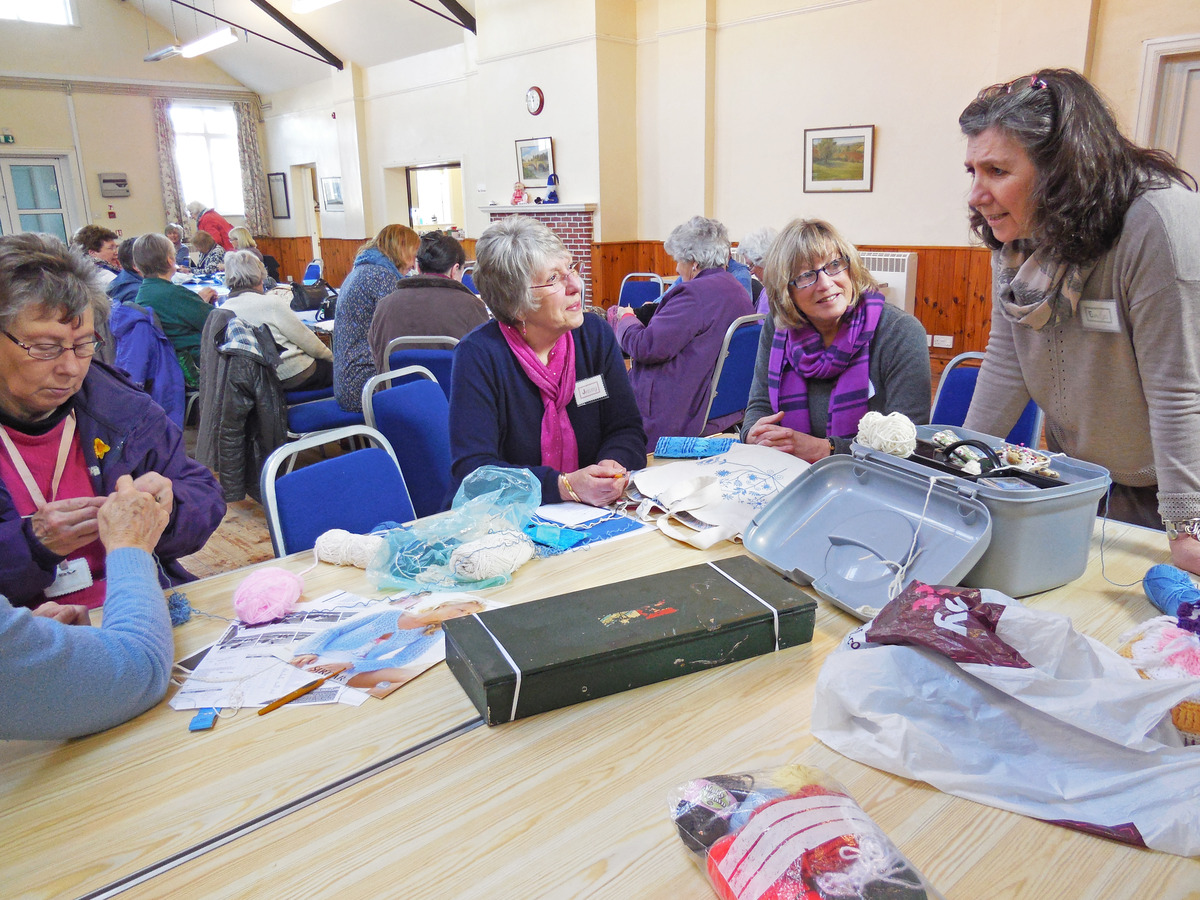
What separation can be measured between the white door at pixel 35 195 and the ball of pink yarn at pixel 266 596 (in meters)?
12.8

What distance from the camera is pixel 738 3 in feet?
22.7

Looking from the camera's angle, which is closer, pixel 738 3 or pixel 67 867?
pixel 67 867

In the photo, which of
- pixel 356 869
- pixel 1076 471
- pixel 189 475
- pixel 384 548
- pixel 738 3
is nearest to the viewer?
pixel 356 869

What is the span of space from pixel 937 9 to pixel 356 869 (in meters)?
6.67

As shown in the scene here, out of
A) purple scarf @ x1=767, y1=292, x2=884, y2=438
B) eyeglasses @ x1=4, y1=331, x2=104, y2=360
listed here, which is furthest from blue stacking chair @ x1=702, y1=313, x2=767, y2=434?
eyeglasses @ x1=4, y1=331, x2=104, y2=360

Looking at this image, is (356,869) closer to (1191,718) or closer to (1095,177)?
(1191,718)

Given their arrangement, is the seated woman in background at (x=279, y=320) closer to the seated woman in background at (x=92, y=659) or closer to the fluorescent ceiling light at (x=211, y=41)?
the seated woman in background at (x=92, y=659)

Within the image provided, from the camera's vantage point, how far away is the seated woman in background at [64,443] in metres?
1.43

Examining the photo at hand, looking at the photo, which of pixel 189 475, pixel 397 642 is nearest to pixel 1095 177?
pixel 397 642

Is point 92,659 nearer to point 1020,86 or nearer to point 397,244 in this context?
point 1020,86

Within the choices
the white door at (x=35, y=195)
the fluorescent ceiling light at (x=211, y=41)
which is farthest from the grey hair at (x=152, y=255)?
the white door at (x=35, y=195)

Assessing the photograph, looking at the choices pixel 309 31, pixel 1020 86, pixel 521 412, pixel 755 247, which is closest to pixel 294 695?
pixel 521 412

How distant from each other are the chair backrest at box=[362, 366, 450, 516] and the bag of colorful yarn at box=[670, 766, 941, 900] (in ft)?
5.24

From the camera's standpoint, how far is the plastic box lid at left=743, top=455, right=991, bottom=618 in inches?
48.3
